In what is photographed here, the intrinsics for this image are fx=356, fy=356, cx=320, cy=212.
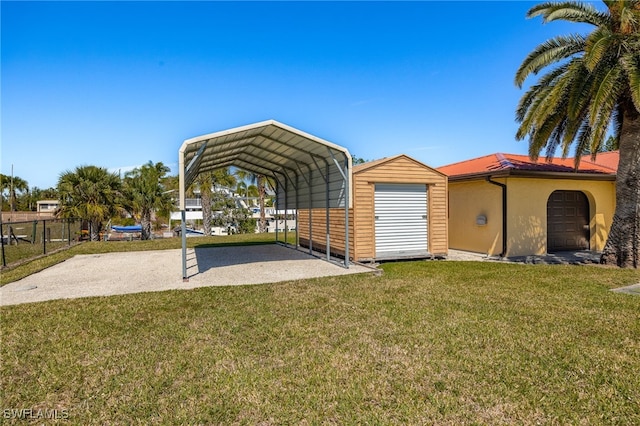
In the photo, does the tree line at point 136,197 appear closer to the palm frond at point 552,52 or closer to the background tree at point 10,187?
the palm frond at point 552,52

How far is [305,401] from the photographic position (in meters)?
2.93

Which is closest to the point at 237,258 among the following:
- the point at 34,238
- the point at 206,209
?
the point at 34,238

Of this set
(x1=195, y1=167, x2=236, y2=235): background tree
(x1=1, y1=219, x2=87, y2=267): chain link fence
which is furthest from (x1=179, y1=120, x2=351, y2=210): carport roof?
(x1=195, y1=167, x2=236, y2=235): background tree

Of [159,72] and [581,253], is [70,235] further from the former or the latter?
[581,253]

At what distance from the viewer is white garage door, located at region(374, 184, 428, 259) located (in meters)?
10.5

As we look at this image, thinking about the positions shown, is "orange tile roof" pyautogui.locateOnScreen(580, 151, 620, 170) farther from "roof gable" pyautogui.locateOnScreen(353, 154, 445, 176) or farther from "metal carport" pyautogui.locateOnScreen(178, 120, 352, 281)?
"metal carport" pyautogui.locateOnScreen(178, 120, 352, 281)

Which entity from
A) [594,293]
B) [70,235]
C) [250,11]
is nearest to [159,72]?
[250,11]

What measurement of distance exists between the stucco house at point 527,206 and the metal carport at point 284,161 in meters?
4.86

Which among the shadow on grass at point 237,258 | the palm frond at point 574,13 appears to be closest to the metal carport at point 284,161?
the shadow on grass at point 237,258

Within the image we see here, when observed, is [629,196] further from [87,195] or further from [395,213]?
[87,195]

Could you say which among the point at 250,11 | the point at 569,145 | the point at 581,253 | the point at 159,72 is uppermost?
the point at 250,11

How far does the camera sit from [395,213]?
10.6m

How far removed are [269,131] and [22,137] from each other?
354 inches

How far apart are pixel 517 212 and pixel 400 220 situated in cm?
387
